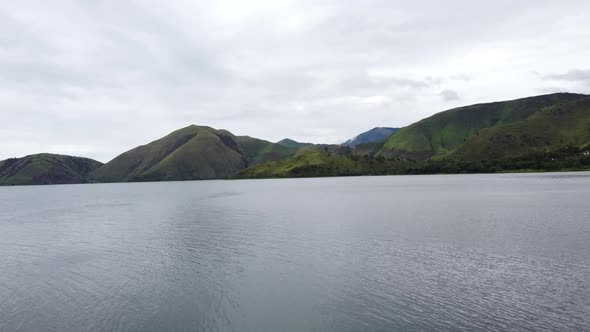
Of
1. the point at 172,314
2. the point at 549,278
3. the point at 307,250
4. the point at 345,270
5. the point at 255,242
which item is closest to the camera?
the point at 172,314

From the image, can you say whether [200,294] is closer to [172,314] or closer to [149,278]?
[172,314]

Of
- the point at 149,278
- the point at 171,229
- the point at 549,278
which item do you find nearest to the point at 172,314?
the point at 149,278

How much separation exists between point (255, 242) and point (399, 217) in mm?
34766

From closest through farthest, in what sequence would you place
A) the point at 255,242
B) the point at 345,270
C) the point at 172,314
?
the point at 172,314 → the point at 345,270 → the point at 255,242

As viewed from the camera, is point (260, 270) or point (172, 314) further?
point (260, 270)

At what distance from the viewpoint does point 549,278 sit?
113 ft

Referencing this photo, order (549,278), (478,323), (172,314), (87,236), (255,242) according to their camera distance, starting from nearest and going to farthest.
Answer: (478,323) → (172,314) → (549,278) → (255,242) → (87,236)

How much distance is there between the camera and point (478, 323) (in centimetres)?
2570

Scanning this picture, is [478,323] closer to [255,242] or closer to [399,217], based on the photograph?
[255,242]

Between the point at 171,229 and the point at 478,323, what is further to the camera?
the point at 171,229

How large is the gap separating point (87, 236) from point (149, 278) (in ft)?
123

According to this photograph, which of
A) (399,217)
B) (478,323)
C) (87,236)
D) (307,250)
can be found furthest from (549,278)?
(87,236)

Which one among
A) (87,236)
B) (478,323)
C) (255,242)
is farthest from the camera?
(87,236)

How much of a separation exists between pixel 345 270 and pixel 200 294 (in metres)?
15.2
